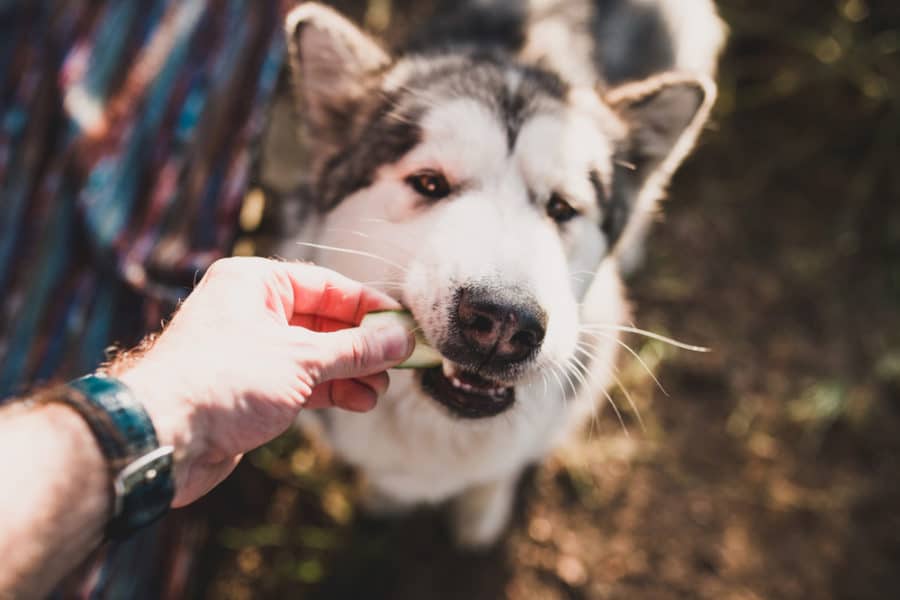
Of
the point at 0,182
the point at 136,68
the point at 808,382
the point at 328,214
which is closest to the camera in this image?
the point at 328,214

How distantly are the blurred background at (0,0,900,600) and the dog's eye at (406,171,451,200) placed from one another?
136 cm

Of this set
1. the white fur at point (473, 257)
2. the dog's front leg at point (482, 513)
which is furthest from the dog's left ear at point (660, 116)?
the dog's front leg at point (482, 513)

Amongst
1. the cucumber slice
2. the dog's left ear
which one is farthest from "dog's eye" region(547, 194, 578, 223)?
the cucumber slice

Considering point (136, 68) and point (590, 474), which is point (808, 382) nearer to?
point (590, 474)

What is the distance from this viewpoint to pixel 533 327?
5.12 ft

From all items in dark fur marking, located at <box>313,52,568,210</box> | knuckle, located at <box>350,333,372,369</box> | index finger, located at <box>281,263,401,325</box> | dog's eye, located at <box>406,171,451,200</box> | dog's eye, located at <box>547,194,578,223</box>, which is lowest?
knuckle, located at <box>350,333,372,369</box>

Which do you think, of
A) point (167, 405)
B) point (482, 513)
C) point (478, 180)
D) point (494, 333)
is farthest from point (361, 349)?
point (482, 513)

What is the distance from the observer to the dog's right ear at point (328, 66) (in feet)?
6.50

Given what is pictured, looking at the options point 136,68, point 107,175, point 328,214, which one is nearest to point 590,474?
point 328,214

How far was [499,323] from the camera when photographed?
153 centimetres

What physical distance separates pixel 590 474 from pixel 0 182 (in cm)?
293

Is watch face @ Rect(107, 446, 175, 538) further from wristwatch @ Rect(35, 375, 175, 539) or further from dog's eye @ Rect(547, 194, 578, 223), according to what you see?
dog's eye @ Rect(547, 194, 578, 223)

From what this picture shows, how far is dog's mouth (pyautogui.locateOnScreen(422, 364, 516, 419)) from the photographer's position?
179 cm

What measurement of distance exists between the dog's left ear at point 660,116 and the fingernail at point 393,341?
1.07 meters
